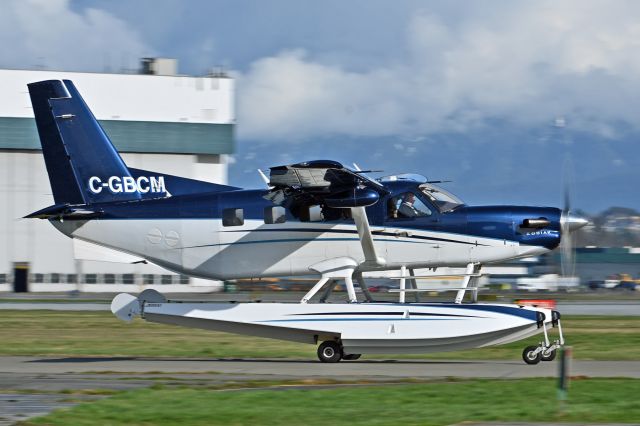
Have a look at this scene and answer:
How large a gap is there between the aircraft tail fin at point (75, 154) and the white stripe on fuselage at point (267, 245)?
2.74 feet

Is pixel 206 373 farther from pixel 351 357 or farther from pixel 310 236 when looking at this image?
pixel 310 236

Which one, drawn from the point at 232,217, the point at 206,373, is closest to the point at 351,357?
the point at 206,373

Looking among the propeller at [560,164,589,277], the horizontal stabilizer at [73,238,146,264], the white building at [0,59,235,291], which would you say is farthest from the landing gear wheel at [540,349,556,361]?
the white building at [0,59,235,291]

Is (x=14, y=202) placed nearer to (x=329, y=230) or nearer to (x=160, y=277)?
(x=160, y=277)

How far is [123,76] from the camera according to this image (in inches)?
2756

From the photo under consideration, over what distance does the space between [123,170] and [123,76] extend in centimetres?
5041

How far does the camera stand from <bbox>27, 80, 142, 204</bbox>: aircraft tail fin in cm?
2109

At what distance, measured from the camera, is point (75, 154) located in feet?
69.7

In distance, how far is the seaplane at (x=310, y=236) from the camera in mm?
18438

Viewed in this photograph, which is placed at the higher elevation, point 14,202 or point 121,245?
point 14,202

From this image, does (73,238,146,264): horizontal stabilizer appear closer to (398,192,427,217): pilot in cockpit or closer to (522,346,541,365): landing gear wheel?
(398,192,427,217): pilot in cockpit

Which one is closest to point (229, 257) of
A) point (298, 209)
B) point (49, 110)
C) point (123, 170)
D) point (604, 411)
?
point (298, 209)

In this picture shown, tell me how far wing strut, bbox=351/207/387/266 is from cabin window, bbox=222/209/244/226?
2.47 metres

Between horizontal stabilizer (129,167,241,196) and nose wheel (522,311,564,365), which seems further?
horizontal stabilizer (129,167,241,196)
